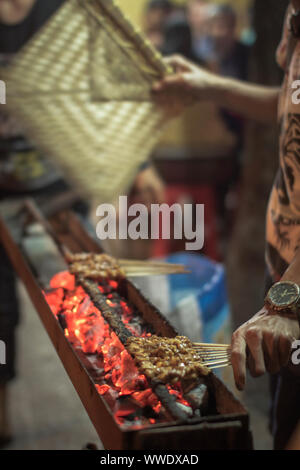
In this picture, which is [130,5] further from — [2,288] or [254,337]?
[254,337]

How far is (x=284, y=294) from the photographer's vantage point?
137cm

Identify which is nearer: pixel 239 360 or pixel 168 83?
pixel 239 360

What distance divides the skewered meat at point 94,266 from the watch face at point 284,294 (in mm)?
627

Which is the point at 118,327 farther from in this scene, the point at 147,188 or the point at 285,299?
the point at 147,188

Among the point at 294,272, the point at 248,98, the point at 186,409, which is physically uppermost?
the point at 248,98

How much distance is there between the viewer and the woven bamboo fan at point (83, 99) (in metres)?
2.05

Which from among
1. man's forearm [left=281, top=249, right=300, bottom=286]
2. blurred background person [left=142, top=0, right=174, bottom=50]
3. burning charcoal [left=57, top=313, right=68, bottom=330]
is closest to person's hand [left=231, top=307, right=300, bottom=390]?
man's forearm [left=281, top=249, right=300, bottom=286]

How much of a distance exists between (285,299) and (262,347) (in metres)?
0.15

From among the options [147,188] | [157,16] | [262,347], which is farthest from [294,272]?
[157,16]

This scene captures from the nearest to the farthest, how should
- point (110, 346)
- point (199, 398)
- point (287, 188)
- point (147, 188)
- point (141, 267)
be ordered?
point (199, 398), point (110, 346), point (287, 188), point (141, 267), point (147, 188)

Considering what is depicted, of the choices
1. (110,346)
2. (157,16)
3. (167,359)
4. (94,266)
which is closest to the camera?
(167,359)

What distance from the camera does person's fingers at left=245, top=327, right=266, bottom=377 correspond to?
1.24 m

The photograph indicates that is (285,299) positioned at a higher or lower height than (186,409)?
higher

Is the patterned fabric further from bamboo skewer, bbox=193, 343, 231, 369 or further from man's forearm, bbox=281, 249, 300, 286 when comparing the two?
bamboo skewer, bbox=193, 343, 231, 369
